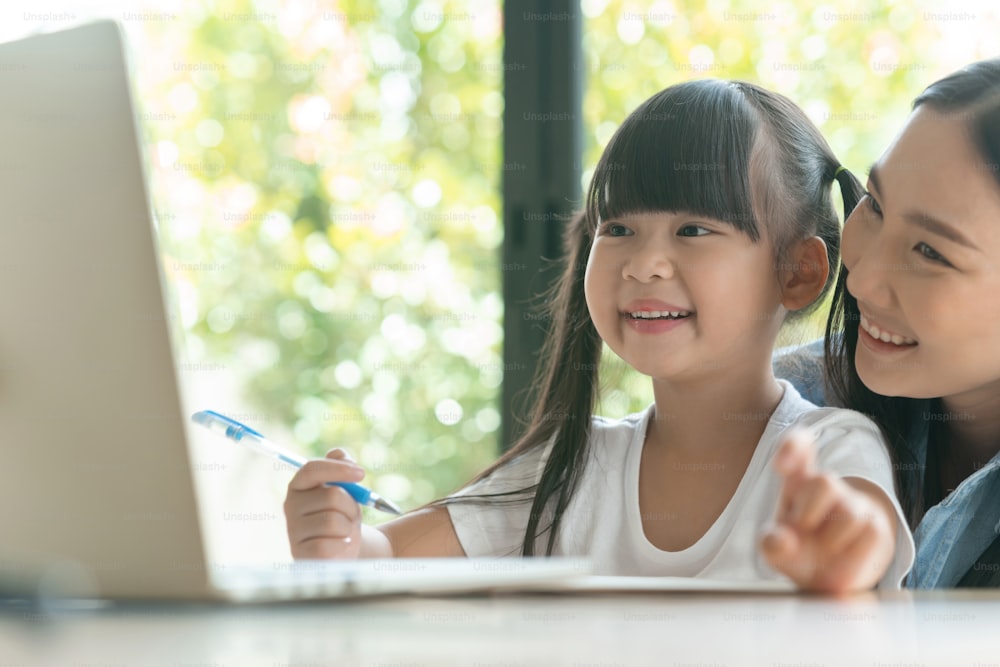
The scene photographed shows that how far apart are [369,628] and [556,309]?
2.86 feet

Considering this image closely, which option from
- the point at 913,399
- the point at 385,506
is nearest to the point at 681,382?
the point at 913,399

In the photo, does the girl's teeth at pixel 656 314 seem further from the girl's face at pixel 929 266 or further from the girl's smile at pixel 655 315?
the girl's face at pixel 929 266

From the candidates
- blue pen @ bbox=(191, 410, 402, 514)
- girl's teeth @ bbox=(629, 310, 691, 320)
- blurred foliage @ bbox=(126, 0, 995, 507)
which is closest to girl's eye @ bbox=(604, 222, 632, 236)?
girl's teeth @ bbox=(629, 310, 691, 320)

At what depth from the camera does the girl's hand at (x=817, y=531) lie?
0.70 metres

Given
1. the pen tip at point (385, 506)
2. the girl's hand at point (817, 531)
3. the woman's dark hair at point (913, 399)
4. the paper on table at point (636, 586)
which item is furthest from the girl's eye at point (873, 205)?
the pen tip at point (385, 506)

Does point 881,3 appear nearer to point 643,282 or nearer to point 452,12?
point 452,12

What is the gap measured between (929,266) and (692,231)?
0.89 ft

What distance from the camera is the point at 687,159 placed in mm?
1147

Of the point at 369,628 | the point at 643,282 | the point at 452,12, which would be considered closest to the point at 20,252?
the point at 369,628

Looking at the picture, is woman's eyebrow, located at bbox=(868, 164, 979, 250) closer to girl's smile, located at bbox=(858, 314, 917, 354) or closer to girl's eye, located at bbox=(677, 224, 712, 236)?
girl's smile, located at bbox=(858, 314, 917, 354)

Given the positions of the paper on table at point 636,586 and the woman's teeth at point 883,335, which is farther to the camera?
the woman's teeth at point 883,335

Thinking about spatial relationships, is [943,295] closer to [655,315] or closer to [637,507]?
[655,315]

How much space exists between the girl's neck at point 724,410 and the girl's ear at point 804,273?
98mm

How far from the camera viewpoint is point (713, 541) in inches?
44.0
